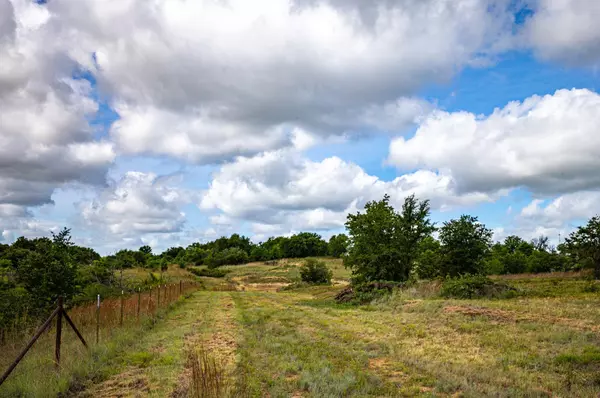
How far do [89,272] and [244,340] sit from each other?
22194 mm

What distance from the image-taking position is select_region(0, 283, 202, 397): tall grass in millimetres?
9539

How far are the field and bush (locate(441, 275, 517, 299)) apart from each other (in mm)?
5386

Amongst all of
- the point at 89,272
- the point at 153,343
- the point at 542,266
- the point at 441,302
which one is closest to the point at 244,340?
the point at 153,343

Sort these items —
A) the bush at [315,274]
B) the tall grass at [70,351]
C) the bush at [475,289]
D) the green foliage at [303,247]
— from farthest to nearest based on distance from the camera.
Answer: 1. the green foliage at [303,247]
2. the bush at [315,274]
3. the bush at [475,289]
4. the tall grass at [70,351]

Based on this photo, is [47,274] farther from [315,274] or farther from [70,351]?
[315,274]

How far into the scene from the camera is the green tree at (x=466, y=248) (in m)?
35.0

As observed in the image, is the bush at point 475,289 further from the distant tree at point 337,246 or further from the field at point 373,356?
the distant tree at point 337,246

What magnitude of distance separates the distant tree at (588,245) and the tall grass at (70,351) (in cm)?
3549

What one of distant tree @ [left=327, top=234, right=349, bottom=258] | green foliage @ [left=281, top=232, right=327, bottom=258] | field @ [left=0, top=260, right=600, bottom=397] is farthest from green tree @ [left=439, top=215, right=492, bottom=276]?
green foliage @ [left=281, top=232, right=327, bottom=258]

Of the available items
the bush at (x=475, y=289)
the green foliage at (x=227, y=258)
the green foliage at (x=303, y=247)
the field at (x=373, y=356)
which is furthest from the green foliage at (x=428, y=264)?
the green foliage at (x=303, y=247)

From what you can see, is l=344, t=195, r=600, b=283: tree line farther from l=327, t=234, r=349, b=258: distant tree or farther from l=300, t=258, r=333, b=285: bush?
l=327, t=234, r=349, b=258: distant tree

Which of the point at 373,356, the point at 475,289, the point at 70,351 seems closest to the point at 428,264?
the point at 475,289

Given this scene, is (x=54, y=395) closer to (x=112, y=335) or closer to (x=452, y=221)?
(x=112, y=335)

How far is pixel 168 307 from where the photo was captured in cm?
2620
